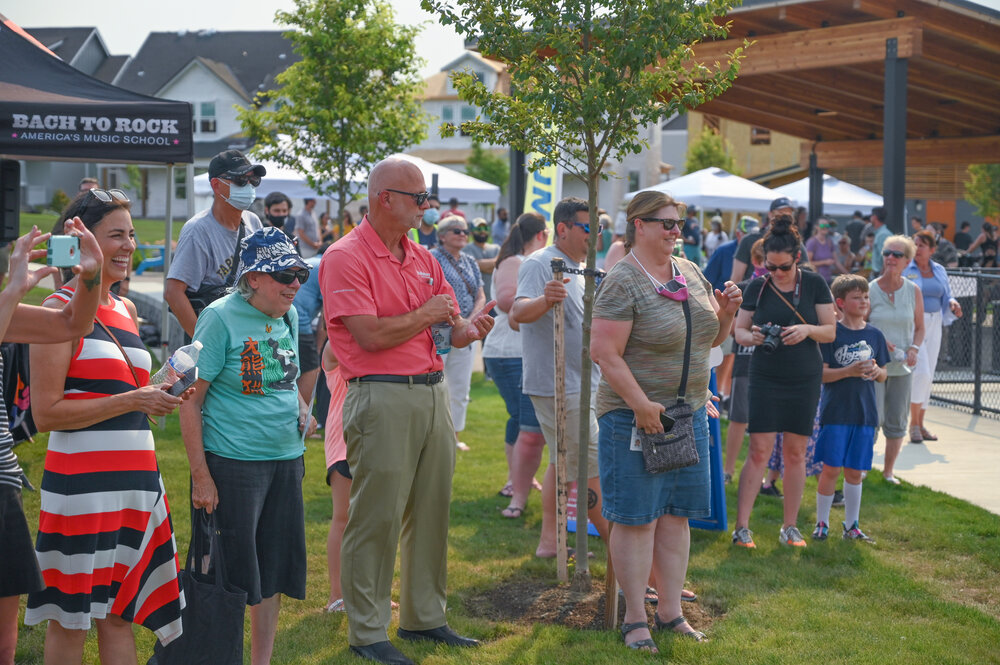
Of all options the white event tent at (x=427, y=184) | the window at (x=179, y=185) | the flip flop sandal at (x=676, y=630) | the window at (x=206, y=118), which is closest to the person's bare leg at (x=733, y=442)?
the flip flop sandal at (x=676, y=630)

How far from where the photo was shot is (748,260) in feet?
27.8

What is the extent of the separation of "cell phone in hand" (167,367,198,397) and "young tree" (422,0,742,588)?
239 cm

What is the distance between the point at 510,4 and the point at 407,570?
2886 millimetres

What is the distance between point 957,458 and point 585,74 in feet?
19.6

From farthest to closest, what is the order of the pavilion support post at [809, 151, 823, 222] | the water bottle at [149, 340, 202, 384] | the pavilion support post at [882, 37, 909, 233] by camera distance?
the pavilion support post at [809, 151, 823, 222]
the pavilion support post at [882, 37, 909, 233]
the water bottle at [149, 340, 202, 384]

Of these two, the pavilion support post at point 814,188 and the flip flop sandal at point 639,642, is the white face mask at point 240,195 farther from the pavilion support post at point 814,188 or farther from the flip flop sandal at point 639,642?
the pavilion support post at point 814,188

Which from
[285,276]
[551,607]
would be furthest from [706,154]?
[285,276]

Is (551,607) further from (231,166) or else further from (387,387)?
(231,166)

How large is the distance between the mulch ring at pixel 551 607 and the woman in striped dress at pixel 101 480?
2.08 meters

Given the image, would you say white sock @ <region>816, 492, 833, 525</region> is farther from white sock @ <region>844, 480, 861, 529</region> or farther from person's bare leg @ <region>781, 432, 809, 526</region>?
person's bare leg @ <region>781, 432, 809, 526</region>

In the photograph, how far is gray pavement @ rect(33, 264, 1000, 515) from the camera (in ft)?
25.9

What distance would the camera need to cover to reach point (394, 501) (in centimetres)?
441

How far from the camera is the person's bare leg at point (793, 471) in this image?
6309 millimetres

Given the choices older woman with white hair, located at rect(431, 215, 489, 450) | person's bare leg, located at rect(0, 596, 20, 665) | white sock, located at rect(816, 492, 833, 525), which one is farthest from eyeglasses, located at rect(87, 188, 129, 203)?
white sock, located at rect(816, 492, 833, 525)
